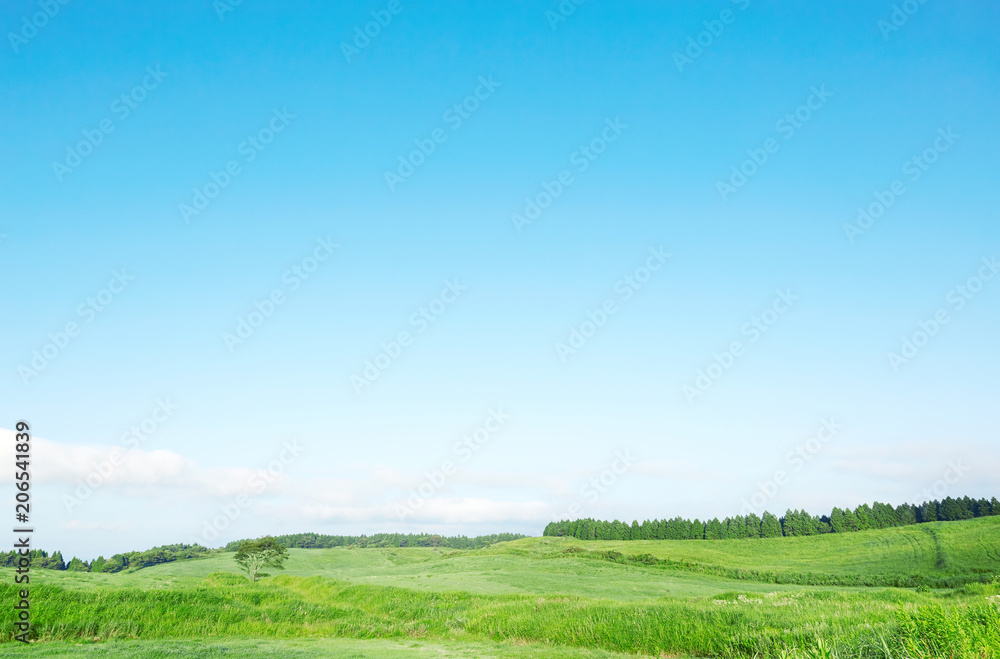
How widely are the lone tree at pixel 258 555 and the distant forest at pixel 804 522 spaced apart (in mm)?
115831

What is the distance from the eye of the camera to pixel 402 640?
85.5 ft

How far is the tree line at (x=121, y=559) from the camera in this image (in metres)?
107

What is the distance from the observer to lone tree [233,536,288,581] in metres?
81.8

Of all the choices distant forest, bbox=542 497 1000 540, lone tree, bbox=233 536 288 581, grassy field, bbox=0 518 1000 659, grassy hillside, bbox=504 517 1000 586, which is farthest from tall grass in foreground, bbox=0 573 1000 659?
distant forest, bbox=542 497 1000 540

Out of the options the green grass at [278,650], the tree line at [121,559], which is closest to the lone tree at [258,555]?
the tree line at [121,559]

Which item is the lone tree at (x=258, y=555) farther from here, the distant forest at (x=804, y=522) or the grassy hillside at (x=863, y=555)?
the distant forest at (x=804, y=522)

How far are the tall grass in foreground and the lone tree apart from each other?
156ft

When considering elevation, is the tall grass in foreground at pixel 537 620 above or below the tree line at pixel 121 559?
above

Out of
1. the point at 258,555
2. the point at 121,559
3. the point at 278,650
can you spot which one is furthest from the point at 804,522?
the point at 121,559

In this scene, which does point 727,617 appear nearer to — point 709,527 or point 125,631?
point 125,631

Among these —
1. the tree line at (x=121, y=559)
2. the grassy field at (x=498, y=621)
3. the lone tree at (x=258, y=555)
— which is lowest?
the tree line at (x=121, y=559)

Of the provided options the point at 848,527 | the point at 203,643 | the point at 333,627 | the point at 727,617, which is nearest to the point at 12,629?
the point at 203,643

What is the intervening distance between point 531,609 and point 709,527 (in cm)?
14886

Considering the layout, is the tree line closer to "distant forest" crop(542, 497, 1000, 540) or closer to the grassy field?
the grassy field
